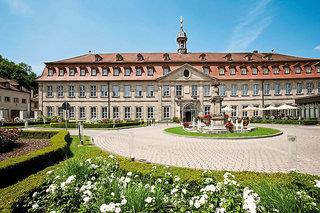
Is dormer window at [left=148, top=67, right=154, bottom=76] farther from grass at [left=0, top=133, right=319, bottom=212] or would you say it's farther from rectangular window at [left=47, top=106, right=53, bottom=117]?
grass at [left=0, top=133, right=319, bottom=212]

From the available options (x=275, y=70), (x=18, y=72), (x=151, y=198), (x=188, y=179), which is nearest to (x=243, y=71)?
(x=275, y=70)

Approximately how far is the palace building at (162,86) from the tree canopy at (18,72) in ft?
91.5

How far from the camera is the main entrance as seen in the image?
138 ft

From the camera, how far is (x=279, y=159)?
32.8 ft

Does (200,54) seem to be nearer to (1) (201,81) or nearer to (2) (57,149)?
(1) (201,81)

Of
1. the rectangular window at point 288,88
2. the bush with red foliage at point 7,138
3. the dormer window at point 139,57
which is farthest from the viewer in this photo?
the dormer window at point 139,57

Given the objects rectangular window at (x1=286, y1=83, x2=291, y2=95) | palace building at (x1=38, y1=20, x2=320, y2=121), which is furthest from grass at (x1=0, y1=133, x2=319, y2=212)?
rectangular window at (x1=286, y1=83, x2=291, y2=95)

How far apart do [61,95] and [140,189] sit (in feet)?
140

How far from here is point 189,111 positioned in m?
42.3

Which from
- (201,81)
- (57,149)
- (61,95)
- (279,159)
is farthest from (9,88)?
(279,159)

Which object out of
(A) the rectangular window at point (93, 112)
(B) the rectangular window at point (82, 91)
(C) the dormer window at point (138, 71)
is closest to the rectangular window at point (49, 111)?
(B) the rectangular window at point (82, 91)

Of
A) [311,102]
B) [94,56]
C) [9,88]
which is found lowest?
[311,102]

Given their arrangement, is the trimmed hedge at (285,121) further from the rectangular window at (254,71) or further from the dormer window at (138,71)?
the dormer window at (138,71)

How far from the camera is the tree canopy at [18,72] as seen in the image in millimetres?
62634
